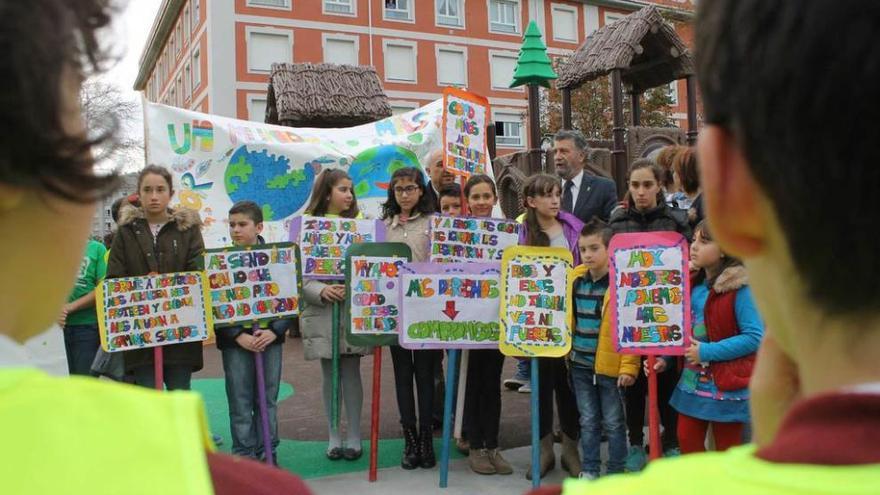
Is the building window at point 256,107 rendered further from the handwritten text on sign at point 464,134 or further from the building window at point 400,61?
the handwritten text on sign at point 464,134

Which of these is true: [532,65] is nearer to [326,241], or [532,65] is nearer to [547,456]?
[326,241]

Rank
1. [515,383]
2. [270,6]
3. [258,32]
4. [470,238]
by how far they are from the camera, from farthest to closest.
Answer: [270,6]
[258,32]
[515,383]
[470,238]

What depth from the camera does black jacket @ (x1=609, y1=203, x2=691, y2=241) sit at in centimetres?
442

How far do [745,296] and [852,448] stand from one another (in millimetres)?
3104

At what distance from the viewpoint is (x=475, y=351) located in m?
4.42

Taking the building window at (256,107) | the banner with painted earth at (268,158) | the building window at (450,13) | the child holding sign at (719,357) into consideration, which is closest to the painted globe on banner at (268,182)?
the banner with painted earth at (268,158)

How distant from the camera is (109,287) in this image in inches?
158

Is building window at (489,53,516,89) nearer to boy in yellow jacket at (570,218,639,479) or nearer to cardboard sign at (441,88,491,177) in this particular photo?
cardboard sign at (441,88,491,177)

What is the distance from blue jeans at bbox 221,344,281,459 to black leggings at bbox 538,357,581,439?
5.22ft

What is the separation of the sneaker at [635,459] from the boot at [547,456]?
453 millimetres

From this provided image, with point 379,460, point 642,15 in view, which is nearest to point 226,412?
point 379,460

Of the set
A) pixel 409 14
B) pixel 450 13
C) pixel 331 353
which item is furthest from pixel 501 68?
pixel 331 353

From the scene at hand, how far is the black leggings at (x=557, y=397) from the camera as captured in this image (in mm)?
4332

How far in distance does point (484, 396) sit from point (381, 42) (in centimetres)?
2620
